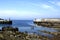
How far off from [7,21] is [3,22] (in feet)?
8.63

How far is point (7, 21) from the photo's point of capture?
75500mm

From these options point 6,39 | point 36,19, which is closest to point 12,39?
point 6,39

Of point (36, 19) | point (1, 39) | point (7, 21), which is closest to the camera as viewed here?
point (1, 39)

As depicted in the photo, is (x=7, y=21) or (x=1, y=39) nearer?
(x=1, y=39)

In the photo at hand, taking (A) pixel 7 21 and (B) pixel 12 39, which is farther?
(A) pixel 7 21

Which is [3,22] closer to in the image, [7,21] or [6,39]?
[7,21]

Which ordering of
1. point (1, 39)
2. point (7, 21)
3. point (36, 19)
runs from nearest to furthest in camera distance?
point (1, 39) < point (7, 21) < point (36, 19)

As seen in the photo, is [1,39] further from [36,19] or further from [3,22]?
[36,19]

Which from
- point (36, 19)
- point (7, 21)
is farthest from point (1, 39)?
point (36, 19)

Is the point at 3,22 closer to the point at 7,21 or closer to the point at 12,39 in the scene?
the point at 7,21

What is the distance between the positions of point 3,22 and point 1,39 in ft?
200

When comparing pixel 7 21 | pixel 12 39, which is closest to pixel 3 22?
pixel 7 21

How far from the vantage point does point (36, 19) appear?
299ft

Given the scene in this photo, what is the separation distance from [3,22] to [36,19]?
2230cm
